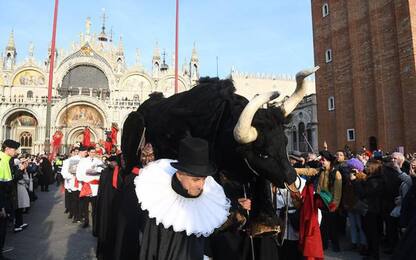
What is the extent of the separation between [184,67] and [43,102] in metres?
19.3

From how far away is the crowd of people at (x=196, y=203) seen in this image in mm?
2375

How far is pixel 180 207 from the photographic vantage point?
2.40m

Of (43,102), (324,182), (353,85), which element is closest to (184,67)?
(43,102)

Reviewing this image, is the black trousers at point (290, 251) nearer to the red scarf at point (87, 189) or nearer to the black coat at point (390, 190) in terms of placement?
the black coat at point (390, 190)

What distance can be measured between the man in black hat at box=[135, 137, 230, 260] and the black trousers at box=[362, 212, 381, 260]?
467 cm

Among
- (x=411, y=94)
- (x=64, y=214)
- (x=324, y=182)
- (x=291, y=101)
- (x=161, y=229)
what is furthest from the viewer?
(x=411, y=94)

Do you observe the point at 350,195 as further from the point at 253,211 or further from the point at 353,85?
the point at 353,85

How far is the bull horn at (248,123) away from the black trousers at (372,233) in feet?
15.0

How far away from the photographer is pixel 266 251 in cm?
331

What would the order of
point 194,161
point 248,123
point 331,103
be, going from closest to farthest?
point 194,161 → point 248,123 → point 331,103

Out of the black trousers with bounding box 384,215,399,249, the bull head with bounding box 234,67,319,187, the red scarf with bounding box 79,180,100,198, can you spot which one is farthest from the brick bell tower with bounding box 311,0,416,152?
the bull head with bounding box 234,67,319,187

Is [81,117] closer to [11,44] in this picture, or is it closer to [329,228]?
[11,44]

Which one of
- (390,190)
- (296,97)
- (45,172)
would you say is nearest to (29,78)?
(45,172)

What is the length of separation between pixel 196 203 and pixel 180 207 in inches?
5.4
